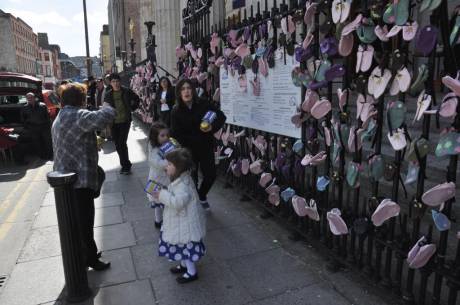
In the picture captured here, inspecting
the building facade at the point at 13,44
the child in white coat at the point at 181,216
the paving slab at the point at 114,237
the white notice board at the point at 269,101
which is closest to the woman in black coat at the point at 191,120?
the white notice board at the point at 269,101

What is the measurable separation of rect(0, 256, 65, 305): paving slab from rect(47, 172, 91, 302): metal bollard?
0.26 meters

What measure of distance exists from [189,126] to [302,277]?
7.30 feet

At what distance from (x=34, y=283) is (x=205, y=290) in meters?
1.56

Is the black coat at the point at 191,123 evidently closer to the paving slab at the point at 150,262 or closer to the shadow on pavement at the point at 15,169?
the paving slab at the point at 150,262

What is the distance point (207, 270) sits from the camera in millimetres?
3625

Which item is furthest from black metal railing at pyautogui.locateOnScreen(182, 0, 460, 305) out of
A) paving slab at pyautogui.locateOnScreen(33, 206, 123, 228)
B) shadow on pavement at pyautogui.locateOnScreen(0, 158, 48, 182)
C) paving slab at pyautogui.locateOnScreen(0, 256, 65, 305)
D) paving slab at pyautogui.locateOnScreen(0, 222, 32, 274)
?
shadow on pavement at pyautogui.locateOnScreen(0, 158, 48, 182)

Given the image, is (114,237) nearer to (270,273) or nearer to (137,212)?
(137,212)

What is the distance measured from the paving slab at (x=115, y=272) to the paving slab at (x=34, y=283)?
0.93 feet

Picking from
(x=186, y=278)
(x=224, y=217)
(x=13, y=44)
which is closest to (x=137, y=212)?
(x=224, y=217)

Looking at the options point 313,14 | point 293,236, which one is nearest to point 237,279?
point 293,236

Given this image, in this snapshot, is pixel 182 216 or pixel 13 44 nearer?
pixel 182 216

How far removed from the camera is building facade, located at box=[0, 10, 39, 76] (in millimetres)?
67562

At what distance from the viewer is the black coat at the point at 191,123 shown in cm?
470

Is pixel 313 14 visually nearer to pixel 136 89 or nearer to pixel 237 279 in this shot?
pixel 237 279
